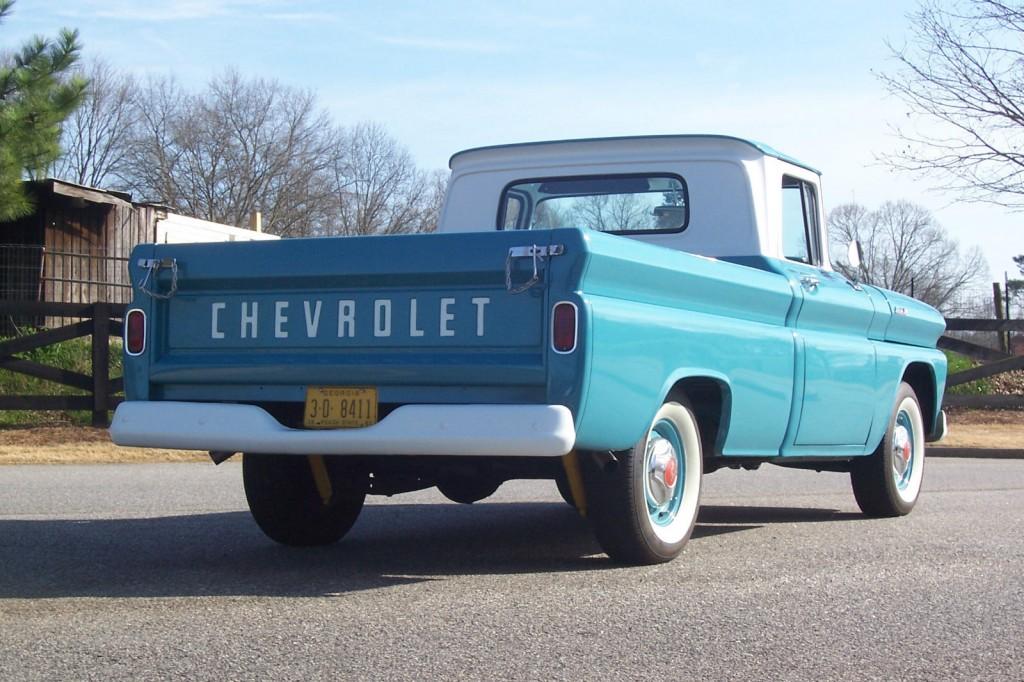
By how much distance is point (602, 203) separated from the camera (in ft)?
24.7

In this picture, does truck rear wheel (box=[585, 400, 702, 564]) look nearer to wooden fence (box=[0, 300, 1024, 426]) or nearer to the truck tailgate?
the truck tailgate

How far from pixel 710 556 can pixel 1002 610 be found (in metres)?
1.52

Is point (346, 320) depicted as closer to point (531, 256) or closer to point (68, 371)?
point (531, 256)

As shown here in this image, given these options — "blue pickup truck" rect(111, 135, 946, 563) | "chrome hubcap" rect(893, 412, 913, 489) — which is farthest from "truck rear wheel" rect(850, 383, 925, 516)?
"blue pickup truck" rect(111, 135, 946, 563)

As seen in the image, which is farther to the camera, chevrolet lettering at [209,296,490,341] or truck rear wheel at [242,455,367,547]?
truck rear wheel at [242,455,367,547]

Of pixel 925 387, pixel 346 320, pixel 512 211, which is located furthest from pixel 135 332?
pixel 925 387

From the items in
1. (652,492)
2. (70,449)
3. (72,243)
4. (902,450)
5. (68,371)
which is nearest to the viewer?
(652,492)

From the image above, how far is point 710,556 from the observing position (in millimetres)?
6141

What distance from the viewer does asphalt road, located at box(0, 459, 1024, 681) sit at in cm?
401

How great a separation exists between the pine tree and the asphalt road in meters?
9.31

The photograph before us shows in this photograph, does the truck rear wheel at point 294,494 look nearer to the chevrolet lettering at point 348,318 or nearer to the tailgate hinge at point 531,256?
the chevrolet lettering at point 348,318

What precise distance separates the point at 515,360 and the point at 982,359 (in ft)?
45.9

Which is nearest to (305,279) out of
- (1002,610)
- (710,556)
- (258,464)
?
(258,464)

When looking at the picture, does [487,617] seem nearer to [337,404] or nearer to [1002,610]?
[337,404]
